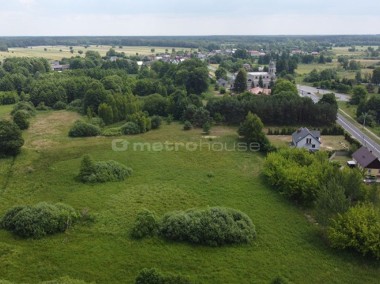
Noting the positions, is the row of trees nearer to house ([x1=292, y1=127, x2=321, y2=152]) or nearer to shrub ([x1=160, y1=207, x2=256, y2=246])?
house ([x1=292, y1=127, x2=321, y2=152])

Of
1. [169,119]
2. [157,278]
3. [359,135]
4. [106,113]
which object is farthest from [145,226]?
[359,135]

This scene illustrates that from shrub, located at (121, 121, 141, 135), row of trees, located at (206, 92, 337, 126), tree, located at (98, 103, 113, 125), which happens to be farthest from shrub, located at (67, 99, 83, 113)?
row of trees, located at (206, 92, 337, 126)

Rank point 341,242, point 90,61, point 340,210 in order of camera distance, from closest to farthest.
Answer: point 341,242, point 340,210, point 90,61

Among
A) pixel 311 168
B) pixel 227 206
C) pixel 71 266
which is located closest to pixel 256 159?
pixel 311 168

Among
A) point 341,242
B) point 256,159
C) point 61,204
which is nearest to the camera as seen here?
point 341,242

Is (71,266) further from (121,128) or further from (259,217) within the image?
(121,128)

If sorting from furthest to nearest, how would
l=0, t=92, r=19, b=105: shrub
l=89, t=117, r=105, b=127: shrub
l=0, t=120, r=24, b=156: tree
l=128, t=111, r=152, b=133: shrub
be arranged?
l=0, t=92, r=19, b=105: shrub < l=89, t=117, r=105, b=127: shrub < l=128, t=111, r=152, b=133: shrub < l=0, t=120, r=24, b=156: tree

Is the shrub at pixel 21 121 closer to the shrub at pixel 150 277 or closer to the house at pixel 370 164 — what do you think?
the shrub at pixel 150 277
